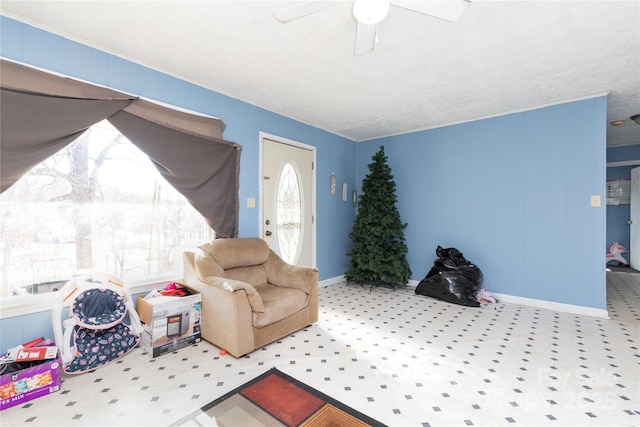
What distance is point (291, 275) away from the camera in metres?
3.12

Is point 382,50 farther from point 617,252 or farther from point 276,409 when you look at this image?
point 617,252

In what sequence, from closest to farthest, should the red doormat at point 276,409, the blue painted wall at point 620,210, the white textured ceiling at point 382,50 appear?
the red doormat at point 276,409
the white textured ceiling at point 382,50
the blue painted wall at point 620,210

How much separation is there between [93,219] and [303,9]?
2.36 meters

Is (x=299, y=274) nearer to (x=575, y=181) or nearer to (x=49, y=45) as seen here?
(x=49, y=45)

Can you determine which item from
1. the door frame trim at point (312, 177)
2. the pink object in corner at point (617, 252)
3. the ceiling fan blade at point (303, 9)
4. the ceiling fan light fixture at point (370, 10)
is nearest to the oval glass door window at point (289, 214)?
the door frame trim at point (312, 177)

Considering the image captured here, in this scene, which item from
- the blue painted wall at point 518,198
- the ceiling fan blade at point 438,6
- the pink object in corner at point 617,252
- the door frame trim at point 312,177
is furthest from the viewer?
the pink object in corner at point 617,252

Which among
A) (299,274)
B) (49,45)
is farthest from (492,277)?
(49,45)

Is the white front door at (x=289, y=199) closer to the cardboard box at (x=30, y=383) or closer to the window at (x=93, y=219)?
the window at (x=93, y=219)

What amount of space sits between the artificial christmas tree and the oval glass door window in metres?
0.96

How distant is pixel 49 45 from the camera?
2.23 meters

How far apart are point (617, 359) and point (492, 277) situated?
1.70 m

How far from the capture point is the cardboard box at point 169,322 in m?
2.41

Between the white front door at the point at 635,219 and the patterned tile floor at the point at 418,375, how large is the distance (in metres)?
3.35

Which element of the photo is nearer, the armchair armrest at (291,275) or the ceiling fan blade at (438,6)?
the ceiling fan blade at (438,6)
